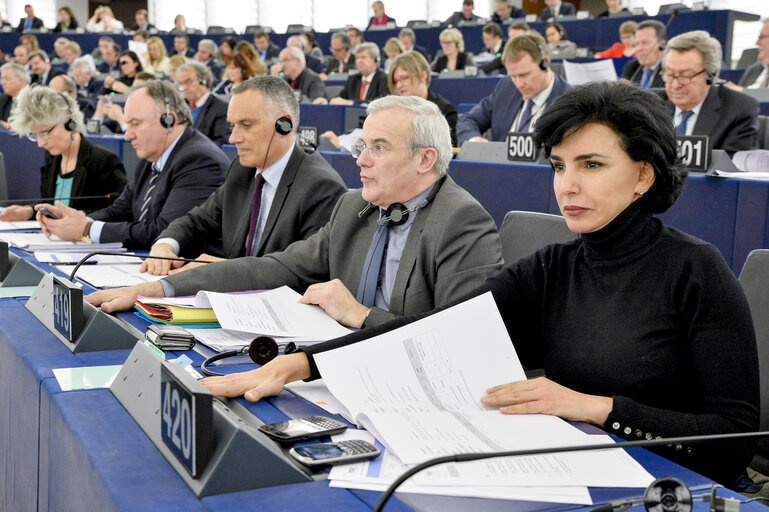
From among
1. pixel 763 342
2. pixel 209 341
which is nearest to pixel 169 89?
pixel 209 341

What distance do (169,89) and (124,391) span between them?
224cm

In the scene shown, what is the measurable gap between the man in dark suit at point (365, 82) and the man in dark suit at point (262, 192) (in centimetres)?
463

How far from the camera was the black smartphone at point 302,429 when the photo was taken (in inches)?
39.2

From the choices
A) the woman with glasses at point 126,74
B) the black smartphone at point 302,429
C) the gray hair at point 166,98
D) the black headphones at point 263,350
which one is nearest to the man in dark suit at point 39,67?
the woman with glasses at point 126,74

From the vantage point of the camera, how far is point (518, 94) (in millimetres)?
4961

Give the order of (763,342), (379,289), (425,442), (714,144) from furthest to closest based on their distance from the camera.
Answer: (714,144) < (379,289) < (763,342) < (425,442)

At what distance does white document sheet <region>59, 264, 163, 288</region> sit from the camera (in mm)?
2016

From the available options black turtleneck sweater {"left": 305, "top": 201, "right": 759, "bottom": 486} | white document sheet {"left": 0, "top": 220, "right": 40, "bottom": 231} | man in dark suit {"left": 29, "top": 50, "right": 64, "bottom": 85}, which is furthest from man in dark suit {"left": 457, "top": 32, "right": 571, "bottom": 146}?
man in dark suit {"left": 29, "top": 50, "right": 64, "bottom": 85}

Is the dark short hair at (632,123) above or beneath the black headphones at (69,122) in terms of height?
above

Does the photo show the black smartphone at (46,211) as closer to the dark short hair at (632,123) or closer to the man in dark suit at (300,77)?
the dark short hair at (632,123)

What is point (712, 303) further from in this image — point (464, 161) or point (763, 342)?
point (464, 161)

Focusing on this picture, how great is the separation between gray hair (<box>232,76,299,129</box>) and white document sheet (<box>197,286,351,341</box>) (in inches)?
37.3

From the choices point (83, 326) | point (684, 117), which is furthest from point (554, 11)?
point (83, 326)

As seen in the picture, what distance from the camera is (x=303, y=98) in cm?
795
